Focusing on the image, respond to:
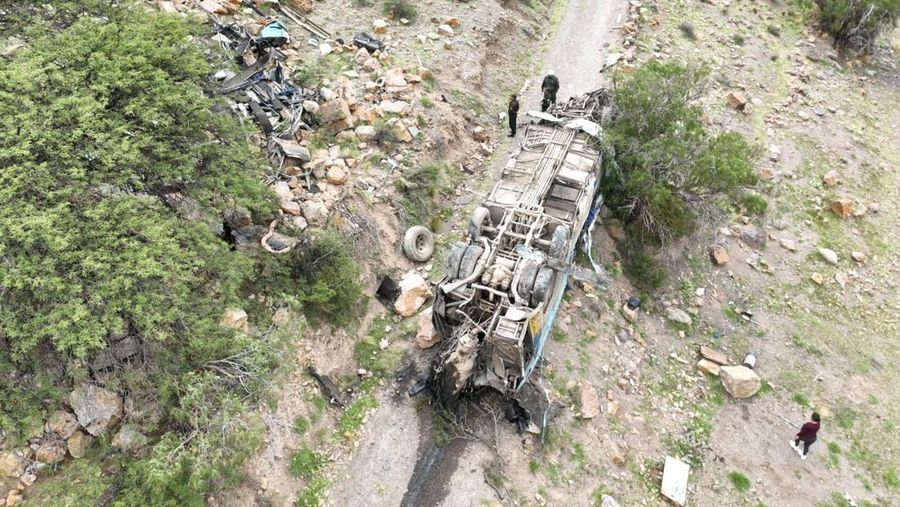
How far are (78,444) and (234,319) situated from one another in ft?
9.27

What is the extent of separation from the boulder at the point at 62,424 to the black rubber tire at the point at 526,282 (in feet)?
24.7

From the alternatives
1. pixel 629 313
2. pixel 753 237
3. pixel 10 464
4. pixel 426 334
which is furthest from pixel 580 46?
pixel 10 464

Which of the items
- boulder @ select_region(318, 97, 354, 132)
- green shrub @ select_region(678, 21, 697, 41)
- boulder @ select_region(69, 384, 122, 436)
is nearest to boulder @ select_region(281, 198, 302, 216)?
boulder @ select_region(318, 97, 354, 132)

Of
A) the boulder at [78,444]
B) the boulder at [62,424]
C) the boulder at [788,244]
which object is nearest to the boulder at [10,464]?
the boulder at [62,424]

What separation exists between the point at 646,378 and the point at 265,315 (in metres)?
8.62

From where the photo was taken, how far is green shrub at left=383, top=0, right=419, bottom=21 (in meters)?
19.0

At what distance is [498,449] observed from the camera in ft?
30.5

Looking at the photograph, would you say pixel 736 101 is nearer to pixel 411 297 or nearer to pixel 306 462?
pixel 411 297

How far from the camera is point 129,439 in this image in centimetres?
763

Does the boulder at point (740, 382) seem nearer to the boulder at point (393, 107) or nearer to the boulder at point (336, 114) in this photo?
the boulder at point (393, 107)

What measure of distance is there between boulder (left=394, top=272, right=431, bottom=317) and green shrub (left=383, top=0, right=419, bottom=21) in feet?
40.6

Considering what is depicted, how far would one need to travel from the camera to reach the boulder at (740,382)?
37.9 feet

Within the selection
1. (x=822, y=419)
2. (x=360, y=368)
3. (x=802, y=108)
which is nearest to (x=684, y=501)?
(x=822, y=419)

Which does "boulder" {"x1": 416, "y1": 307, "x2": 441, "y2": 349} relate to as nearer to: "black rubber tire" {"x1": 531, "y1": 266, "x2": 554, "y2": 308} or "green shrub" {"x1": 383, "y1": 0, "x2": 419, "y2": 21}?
"black rubber tire" {"x1": 531, "y1": 266, "x2": 554, "y2": 308}
